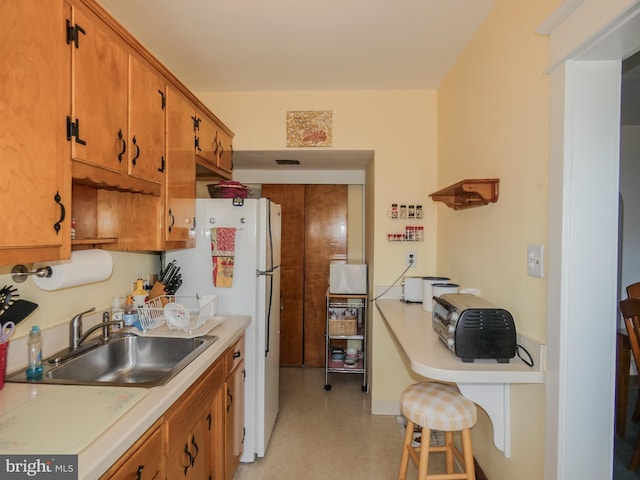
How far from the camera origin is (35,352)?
133 centimetres

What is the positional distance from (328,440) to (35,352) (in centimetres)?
189

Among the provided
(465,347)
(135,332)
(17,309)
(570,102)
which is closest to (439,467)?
(465,347)

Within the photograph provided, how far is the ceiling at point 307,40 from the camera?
175cm

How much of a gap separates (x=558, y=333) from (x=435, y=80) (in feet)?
6.63

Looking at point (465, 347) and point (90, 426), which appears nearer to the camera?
point (90, 426)

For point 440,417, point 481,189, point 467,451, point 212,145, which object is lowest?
point 467,451

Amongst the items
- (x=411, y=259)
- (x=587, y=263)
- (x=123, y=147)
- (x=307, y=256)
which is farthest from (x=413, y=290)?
(x=123, y=147)

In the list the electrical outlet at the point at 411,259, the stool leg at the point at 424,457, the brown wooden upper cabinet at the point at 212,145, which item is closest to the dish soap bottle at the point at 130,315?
the brown wooden upper cabinet at the point at 212,145

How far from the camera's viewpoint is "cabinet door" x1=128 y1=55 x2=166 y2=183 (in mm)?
1514

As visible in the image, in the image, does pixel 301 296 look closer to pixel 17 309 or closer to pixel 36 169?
pixel 17 309

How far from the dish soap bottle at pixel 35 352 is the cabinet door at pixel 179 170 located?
0.67 meters

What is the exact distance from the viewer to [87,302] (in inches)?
Answer: 68.4

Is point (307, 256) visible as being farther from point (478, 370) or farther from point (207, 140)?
point (478, 370)

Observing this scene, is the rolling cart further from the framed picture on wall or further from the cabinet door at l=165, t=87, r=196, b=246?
the cabinet door at l=165, t=87, r=196, b=246
